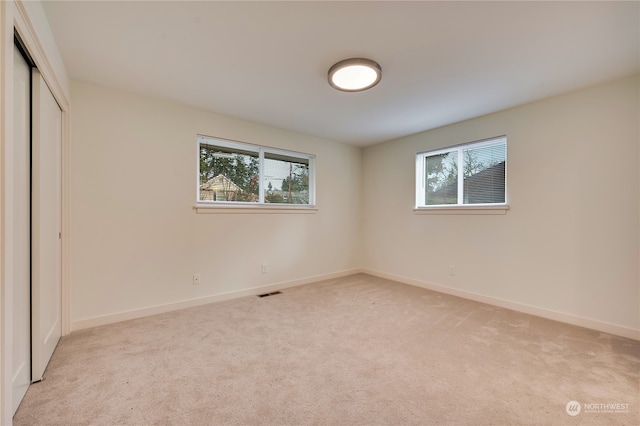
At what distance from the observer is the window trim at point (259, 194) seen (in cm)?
331

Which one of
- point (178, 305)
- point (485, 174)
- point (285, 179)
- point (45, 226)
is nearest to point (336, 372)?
point (178, 305)

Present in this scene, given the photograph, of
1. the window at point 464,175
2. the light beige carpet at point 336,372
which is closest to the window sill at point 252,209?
the light beige carpet at point 336,372

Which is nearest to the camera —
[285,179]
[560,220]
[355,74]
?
[355,74]

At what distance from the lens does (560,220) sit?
2.82 m

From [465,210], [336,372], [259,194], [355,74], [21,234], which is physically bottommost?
[336,372]

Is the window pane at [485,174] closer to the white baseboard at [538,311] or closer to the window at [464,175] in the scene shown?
the window at [464,175]

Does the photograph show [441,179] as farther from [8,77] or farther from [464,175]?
[8,77]

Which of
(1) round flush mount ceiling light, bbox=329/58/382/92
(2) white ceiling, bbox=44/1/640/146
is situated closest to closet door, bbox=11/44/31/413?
(2) white ceiling, bbox=44/1/640/146

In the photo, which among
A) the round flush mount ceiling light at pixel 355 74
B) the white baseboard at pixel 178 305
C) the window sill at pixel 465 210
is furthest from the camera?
the window sill at pixel 465 210

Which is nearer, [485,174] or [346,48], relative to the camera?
[346,48]

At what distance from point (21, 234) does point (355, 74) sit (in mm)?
2540

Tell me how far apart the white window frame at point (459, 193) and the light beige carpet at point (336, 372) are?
1.24 m

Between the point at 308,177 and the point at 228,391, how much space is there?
322cm

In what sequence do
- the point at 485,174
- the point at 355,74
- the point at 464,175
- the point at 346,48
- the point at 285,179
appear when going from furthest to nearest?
the point at 285,179
the point at 464,175
the point at 485,174
the point at 355,74
the point at 346,48
